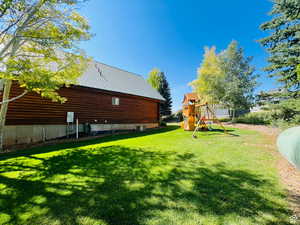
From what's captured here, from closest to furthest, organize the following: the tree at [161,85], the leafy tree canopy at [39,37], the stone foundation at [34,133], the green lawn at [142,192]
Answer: the green lawn at [142,192] → the leafy tree canopy at [39,37] → the stone foundation at [34,133] → the tree at [161,85]

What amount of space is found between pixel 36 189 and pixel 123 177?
5.74ft

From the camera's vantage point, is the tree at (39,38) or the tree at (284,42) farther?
the tree at (284,42)

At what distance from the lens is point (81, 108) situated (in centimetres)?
965

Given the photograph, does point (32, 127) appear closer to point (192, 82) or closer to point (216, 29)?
point (216, 29)

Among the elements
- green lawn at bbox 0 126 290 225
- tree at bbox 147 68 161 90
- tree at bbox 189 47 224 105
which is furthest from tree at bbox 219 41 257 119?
green lawn at bbox 0 126 290 225

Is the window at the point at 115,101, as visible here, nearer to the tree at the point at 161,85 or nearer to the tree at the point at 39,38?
the tree at the point at 39,38

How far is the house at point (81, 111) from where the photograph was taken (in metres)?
7.14

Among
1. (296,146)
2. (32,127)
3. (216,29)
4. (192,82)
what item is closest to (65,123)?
(32,127)

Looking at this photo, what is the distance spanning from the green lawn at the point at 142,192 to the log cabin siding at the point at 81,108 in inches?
166

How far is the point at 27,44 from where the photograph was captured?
18.3 ft

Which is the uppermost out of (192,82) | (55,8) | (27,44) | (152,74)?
(152,74)

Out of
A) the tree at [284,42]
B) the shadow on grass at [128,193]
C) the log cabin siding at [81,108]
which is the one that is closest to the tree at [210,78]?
the log cabin siding at [81,108]

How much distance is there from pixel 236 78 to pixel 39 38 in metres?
22.9

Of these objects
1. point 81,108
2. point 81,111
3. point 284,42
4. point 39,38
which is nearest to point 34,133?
point 81,111
